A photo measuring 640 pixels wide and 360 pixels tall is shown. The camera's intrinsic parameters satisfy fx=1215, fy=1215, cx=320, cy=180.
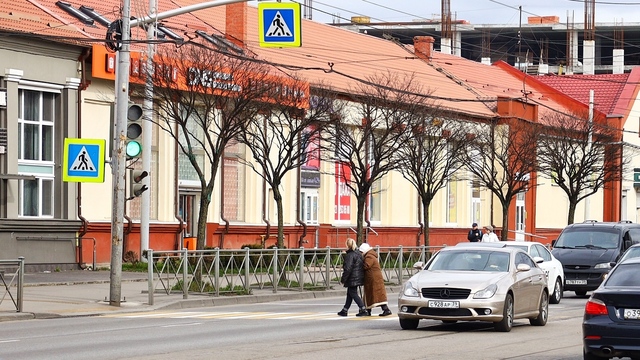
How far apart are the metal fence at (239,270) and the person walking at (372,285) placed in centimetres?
514

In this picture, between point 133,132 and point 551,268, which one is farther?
point 551,268

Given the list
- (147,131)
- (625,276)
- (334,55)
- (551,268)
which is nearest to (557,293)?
(551,268)

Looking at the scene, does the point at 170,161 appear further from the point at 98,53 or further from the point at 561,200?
the point at 561,200

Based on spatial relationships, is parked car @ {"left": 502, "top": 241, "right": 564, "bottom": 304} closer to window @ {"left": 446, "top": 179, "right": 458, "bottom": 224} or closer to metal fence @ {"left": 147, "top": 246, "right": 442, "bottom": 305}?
metal fence @ {"left": 147, "top": 246, "right": 442, "bottom": 305}

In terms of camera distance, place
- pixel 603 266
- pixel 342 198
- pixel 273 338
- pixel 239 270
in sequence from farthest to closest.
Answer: pixel 342 198, pixel 603 266, pixel 239 270, pixel 273 338

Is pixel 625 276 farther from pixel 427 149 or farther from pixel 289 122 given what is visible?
pixel 427 149

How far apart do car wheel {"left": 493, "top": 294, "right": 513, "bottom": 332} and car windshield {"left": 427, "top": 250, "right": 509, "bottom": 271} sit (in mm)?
767

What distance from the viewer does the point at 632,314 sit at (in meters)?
13.8

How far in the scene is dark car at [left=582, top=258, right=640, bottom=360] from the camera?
13.7m

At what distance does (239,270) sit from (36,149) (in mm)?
10738

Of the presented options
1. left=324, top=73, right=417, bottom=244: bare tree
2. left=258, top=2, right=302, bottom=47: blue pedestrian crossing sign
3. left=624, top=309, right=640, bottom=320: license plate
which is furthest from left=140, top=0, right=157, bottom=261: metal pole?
left=624, top=309, right=640, bottom=320: license plate

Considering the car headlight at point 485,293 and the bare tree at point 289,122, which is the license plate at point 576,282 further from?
the car headlight at point 485,293

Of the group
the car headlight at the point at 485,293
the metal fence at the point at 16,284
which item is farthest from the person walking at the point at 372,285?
the metal fence at the point at 16,284

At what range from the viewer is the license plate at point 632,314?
1374 cm
